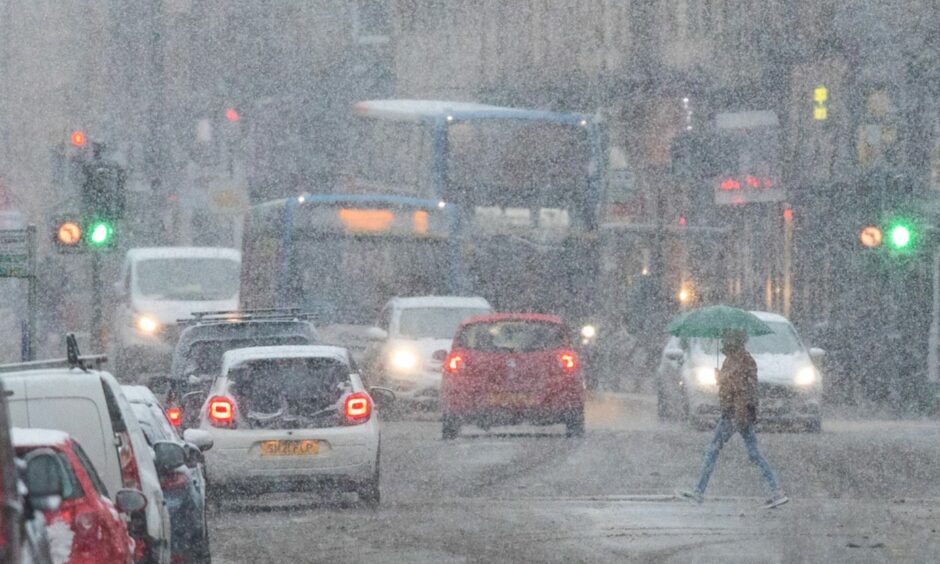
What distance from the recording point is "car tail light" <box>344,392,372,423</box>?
17.6 m

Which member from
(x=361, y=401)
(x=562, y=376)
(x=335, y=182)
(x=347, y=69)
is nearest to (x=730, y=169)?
(x=335, y=182)

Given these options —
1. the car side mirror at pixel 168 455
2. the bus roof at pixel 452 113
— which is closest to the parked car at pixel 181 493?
the car side mirror at pixel 168 455

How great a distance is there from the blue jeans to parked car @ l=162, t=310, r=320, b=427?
482cm

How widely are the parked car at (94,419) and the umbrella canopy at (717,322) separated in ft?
36.1

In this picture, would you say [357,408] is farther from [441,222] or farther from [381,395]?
[441,222]

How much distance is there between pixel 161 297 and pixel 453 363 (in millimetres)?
10064

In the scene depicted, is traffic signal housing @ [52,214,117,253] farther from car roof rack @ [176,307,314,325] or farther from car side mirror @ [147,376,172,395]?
car side mirror @ [147,376,172,395]

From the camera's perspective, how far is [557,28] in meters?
50.1

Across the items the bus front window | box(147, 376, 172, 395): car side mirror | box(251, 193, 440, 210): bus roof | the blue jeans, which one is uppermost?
the bus front window

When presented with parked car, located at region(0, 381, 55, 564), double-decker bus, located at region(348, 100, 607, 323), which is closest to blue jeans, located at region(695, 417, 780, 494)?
parked car, located at region(0, 381, 55, 564)

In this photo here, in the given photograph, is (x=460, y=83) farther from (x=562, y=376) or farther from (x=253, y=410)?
(x=253, y=410)

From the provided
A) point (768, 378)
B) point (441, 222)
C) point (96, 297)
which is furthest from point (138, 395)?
point (441, 222)

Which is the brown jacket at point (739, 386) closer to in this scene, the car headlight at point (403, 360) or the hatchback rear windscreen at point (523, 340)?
the hatchback rear windscreen at point (523, 340)

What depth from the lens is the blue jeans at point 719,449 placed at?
17672 millimetres
